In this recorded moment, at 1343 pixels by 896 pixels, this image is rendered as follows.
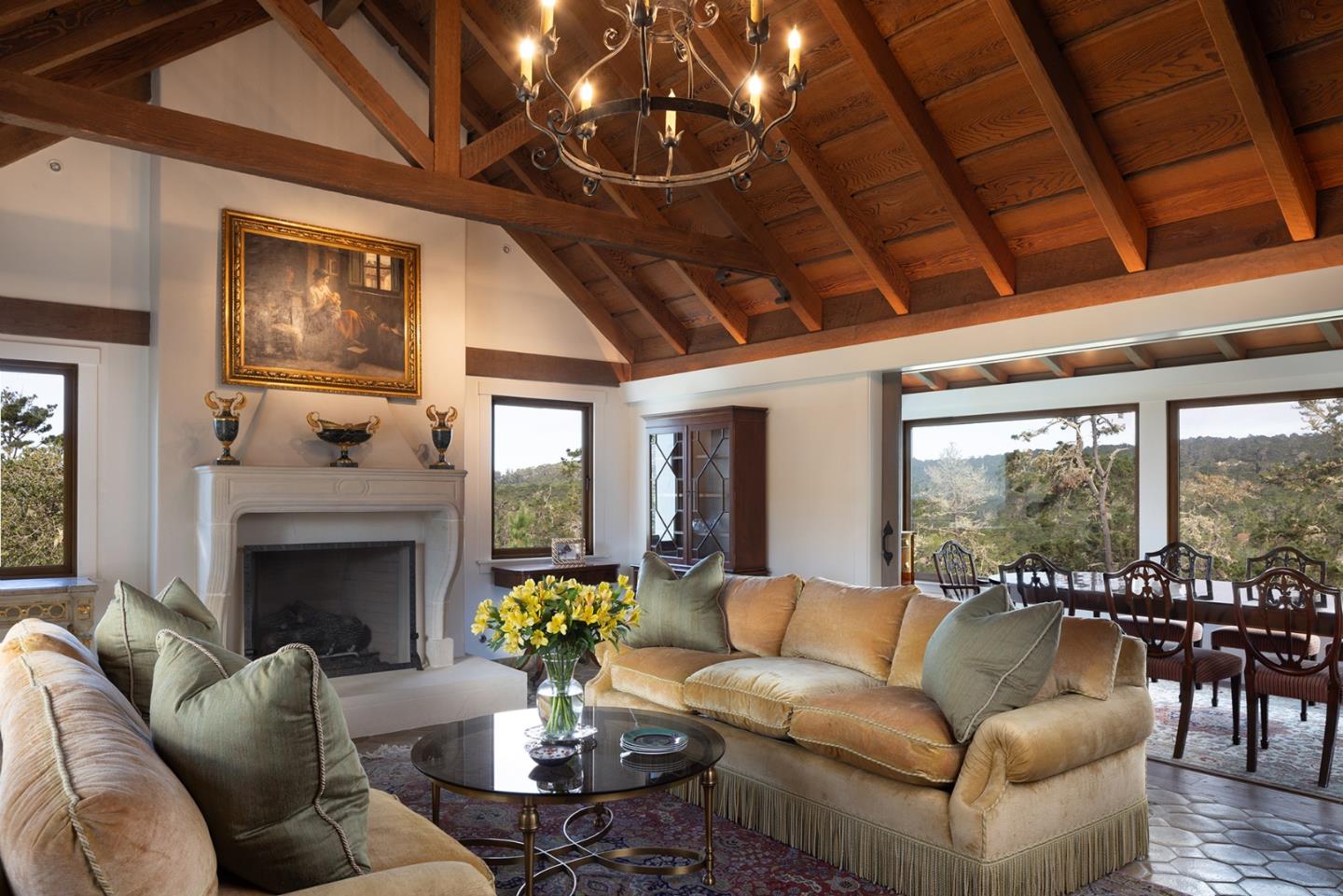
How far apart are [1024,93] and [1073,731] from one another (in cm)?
296

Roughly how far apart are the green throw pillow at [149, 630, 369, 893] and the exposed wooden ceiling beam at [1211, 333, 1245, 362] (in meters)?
6.86

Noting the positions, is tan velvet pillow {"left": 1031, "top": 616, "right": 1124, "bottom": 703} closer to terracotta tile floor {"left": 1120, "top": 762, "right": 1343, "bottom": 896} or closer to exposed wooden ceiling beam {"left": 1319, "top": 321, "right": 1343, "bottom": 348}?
terracotta tile floor {"left": 1120, "top": 762, "right": 1343, "bottom": 896}

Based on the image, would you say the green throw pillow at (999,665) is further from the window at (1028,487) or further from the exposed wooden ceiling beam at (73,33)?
the window at (1028,487)

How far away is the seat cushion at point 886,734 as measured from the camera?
2938 mm

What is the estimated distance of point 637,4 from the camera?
8.06ft

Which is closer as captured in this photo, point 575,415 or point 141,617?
point 141,617

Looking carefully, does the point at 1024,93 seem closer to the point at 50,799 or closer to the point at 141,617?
the point at 141,617

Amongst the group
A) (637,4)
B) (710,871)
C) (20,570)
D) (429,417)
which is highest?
(637,4)

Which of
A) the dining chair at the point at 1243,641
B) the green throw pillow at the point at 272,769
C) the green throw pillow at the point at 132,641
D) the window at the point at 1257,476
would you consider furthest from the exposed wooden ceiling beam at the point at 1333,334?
the green throw pillow at the point at 132,641

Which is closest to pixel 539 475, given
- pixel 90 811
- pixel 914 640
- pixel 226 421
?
pixel 226 421

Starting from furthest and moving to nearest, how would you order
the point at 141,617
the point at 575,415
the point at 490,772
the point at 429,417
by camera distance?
the point at 575,415
the point at 429,417
the point at 490,772
the point at 141,617

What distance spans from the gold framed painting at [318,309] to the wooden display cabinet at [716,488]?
2.02 meters

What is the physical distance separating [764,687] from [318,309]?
3753 mm

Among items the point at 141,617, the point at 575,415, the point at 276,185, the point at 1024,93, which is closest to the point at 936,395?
the point at 575,415
